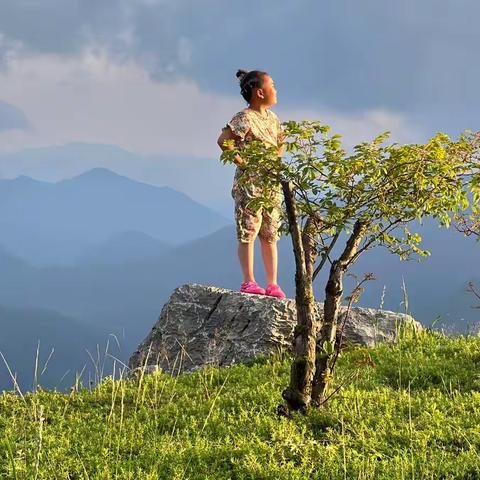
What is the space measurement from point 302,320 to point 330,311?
0.29m

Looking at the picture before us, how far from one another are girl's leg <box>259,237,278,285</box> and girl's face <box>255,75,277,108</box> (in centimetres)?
223

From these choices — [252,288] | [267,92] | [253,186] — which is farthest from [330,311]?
[267,92]

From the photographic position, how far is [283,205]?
631cm

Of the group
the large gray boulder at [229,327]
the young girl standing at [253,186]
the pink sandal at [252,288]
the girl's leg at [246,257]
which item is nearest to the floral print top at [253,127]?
the young girl standing at [253,186]

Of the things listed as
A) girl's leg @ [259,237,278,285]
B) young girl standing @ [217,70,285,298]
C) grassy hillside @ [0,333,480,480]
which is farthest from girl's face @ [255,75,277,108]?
grassy hillside @ [0,333,480,480]

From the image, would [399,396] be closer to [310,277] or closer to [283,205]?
[310,277]

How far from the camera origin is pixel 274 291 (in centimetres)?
1059

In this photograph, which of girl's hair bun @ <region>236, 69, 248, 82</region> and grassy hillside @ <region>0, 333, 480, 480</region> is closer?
grassy hillside @ <region>0, 333, 480, 480</region>

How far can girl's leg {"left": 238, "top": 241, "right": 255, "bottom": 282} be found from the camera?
10.2m

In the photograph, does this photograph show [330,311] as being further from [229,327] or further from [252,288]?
[252,288]

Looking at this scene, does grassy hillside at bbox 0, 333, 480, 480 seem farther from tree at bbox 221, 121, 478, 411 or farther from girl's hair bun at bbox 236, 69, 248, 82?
girl's hair bun at bbox 236, 69, 248, 82

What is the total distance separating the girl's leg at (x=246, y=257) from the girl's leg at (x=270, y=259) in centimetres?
28

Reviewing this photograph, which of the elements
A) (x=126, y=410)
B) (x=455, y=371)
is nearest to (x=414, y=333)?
(x=455, y=371)

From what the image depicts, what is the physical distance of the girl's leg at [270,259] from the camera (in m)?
10.5
